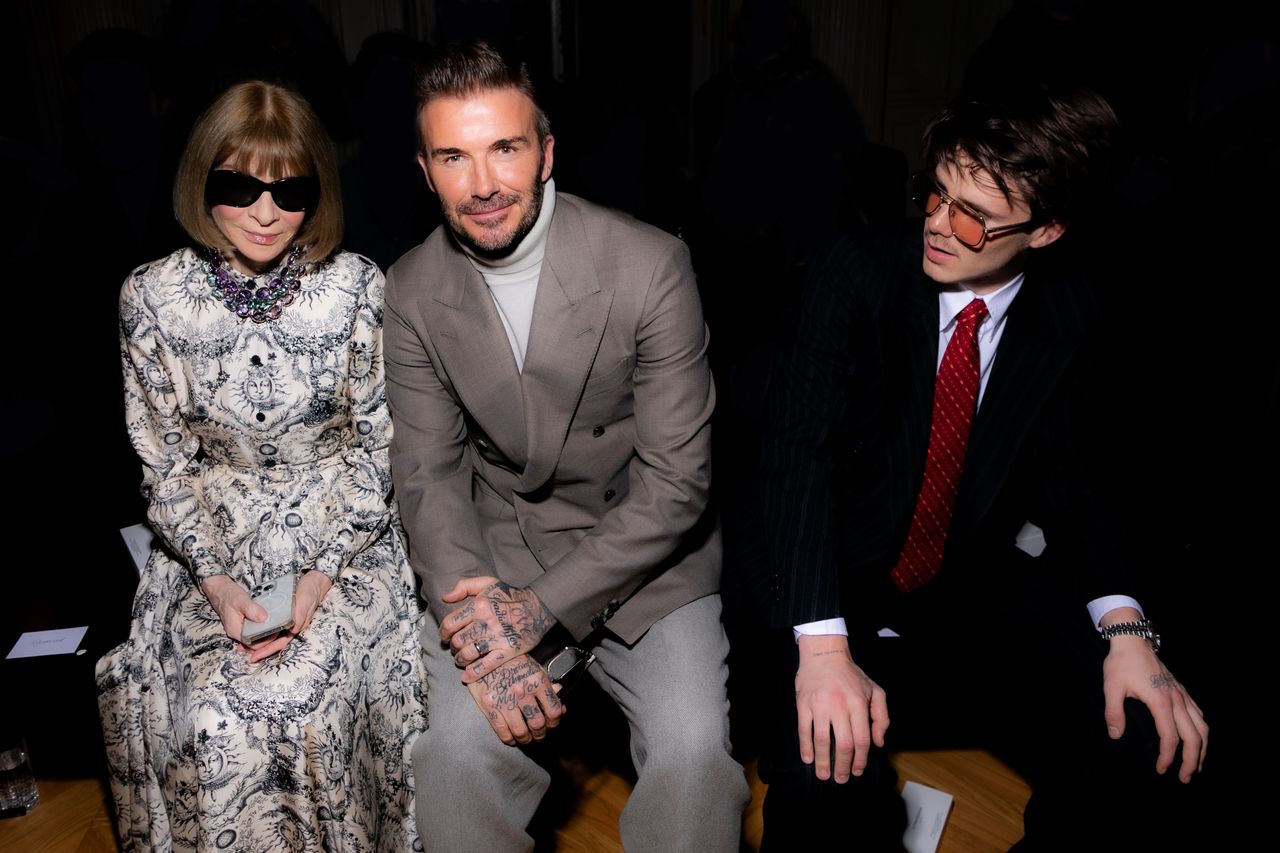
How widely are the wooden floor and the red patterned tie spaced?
2.25 ft

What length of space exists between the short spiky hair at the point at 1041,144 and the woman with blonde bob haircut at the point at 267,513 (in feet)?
4.19

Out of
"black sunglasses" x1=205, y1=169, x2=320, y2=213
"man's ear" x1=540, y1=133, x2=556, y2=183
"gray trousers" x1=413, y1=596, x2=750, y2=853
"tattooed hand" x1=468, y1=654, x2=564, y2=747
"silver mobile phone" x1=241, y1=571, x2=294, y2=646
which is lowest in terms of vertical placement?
"gray trousers" x1=413, y1=596, x2=750, y2=853

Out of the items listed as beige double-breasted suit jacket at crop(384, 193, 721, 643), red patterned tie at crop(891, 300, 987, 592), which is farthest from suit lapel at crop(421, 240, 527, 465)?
red patterned tie at crop(891, 300, 987, 592)

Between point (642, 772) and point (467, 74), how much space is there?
1360mm

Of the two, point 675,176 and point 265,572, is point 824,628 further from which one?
point 675,176

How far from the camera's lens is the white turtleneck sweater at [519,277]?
1828 mm

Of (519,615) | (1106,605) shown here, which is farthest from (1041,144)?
(519,615)

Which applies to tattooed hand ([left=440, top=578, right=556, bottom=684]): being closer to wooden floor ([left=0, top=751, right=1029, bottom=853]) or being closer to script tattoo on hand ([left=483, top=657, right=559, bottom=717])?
script tattoo on hand ([left=483, top=657, right=559, bottom=717])

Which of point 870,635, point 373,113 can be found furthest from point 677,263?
point 373,113

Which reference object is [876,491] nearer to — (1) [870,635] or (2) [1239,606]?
(1) [870,635]

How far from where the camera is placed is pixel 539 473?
1884mm

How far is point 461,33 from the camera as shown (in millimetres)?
2740

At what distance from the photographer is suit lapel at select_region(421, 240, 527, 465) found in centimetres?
182

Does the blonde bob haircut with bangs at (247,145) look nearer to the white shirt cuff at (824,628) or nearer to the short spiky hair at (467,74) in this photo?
the short spiky hair at (467,74)
